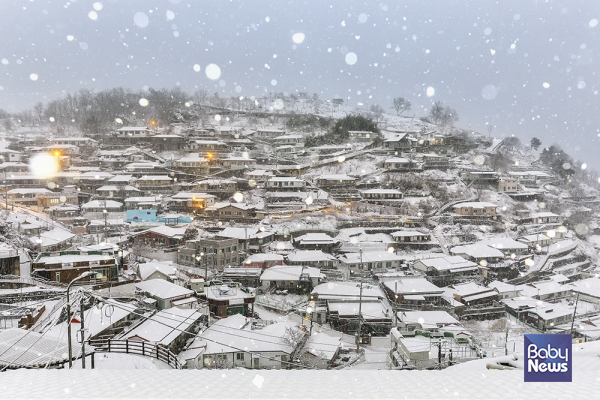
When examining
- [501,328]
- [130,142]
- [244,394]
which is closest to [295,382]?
[244,394]

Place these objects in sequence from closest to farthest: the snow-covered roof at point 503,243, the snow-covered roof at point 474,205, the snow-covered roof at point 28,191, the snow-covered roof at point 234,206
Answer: the snow-covered roof at point 503,243, the snow-covered roof at point 234,206, the snow-covered roof at point 28,191, the snow-covered roof at point 474,205

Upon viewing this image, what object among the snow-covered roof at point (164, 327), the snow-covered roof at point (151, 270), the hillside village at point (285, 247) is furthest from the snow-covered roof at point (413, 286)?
the snow-covered roof at point (151, 270)

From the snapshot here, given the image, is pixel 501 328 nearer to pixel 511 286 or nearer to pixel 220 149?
pixel 511 286

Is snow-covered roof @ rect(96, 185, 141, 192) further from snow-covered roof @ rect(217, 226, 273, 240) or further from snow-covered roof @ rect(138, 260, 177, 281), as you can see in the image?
snow-covered roof @ rect(138, 260, 177, 281)

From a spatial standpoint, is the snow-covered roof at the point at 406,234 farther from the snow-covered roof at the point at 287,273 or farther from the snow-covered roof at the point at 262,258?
the snow-covered roof at the point at 262,258

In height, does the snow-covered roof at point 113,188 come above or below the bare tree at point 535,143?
below

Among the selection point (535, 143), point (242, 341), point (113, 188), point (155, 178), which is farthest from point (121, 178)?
point (535, 143)
